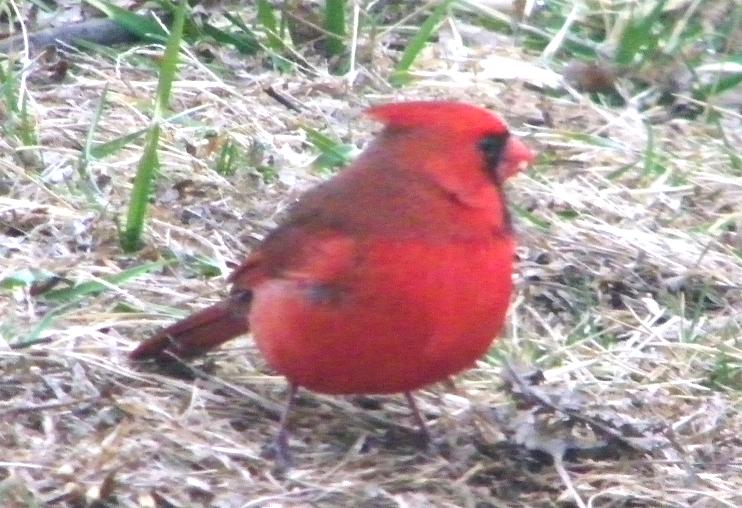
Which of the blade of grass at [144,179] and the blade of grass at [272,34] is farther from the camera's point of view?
the blade of grass at [272,34]

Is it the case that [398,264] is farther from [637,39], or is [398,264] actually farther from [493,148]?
[637,39]

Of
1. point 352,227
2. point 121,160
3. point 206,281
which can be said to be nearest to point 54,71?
point 121,160

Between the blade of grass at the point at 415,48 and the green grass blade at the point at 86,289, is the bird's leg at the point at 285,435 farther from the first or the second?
the blade of grass at the point at 415,48

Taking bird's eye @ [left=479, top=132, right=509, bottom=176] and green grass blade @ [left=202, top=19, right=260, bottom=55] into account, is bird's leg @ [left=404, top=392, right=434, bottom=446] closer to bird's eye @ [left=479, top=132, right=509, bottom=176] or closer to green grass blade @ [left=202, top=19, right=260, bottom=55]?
bird's eye @ [left=479, top=132, right=509, bottom=176]

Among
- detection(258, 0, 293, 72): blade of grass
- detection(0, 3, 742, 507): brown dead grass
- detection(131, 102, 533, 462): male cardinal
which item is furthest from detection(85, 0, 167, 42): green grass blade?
detection(131, 102, 533, 462): male cardinal

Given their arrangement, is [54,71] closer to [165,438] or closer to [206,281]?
[206,281]

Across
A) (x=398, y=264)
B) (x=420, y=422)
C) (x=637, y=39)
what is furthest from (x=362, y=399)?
(x=637, y=39)

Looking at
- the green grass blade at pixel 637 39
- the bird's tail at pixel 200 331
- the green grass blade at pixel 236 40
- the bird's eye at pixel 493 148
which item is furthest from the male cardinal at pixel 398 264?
the green grass blade at pixel 637 39
